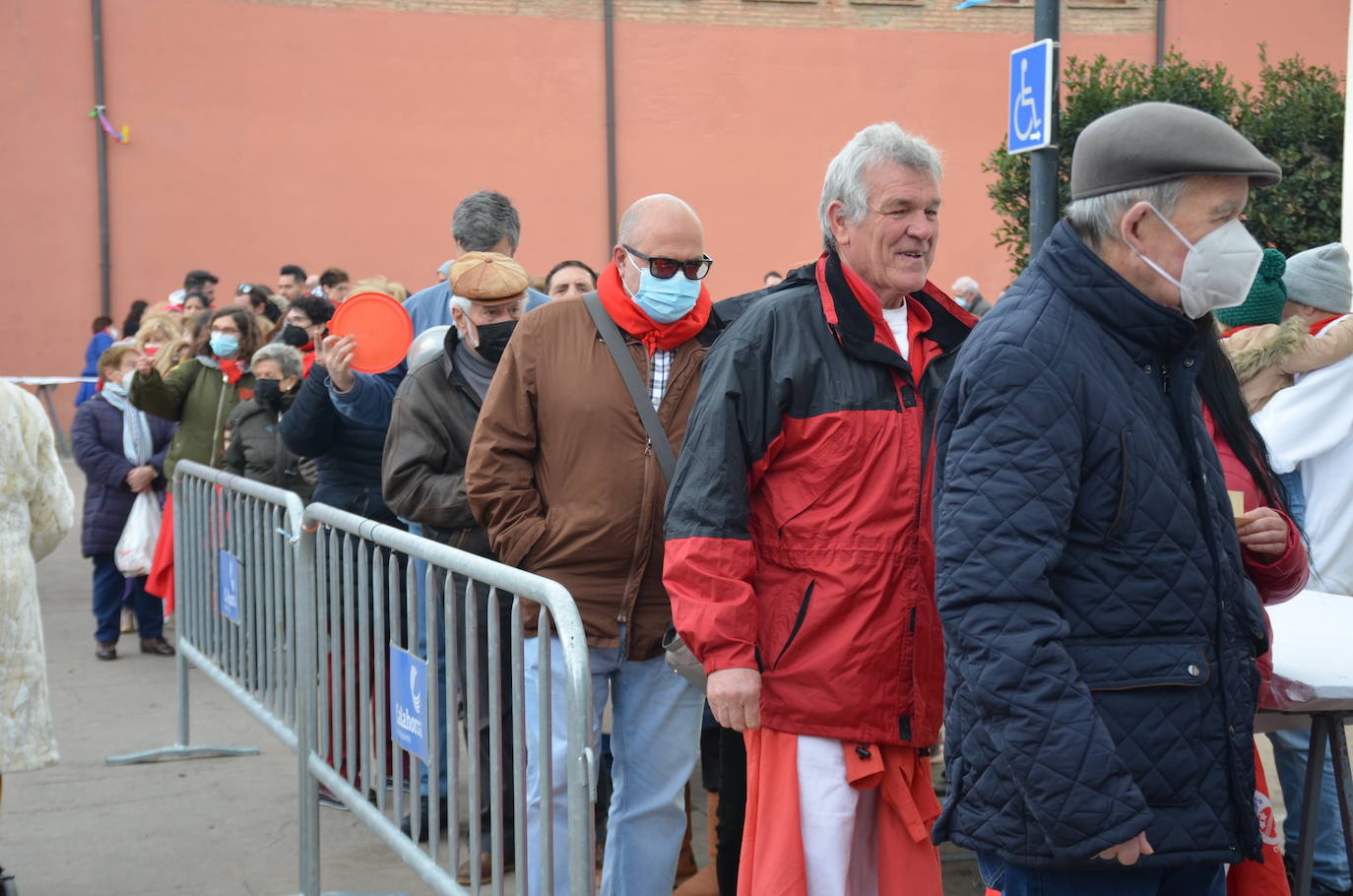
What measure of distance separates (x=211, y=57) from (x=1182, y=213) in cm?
1870

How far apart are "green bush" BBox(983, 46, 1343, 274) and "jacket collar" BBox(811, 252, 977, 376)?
7.66m

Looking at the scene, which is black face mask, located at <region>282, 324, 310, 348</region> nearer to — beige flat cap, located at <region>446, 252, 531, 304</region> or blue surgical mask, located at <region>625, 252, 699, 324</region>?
beige flat cap, located at <region>446, 252, 531, 304</region>

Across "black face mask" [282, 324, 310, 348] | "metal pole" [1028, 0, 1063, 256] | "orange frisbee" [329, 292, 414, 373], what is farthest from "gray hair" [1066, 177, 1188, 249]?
"black face mask" [282, 324, 310, 348]

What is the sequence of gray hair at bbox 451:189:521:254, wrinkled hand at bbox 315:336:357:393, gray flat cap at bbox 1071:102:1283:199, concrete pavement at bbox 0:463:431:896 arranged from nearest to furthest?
1. gray flat cap at bbox 1071:102:1283:199
2. concrete pavement at bbox 0:463:431:896
3. wrinkled hand at bbox 315:336:357:393
4. gray hair at bbox 451:189:521:254

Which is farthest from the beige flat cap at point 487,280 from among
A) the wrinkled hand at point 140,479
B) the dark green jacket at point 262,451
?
the wrinkled hand at point 140,479

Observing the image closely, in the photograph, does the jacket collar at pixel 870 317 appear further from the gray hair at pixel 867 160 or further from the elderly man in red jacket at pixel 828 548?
the gray hair at pixel 867 160

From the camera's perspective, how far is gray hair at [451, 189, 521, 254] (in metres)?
5.29

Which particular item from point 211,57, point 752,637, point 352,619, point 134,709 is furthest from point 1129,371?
point 211,57

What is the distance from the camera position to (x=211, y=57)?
18.9 metres

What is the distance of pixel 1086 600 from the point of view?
2164 millimetres

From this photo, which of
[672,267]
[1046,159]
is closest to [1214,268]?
[672,267]

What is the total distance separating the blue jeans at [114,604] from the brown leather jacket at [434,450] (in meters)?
4.20

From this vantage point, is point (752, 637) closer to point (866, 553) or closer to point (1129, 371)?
point (866, 553)

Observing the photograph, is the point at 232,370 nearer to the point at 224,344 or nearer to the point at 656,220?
the point at 224,344
